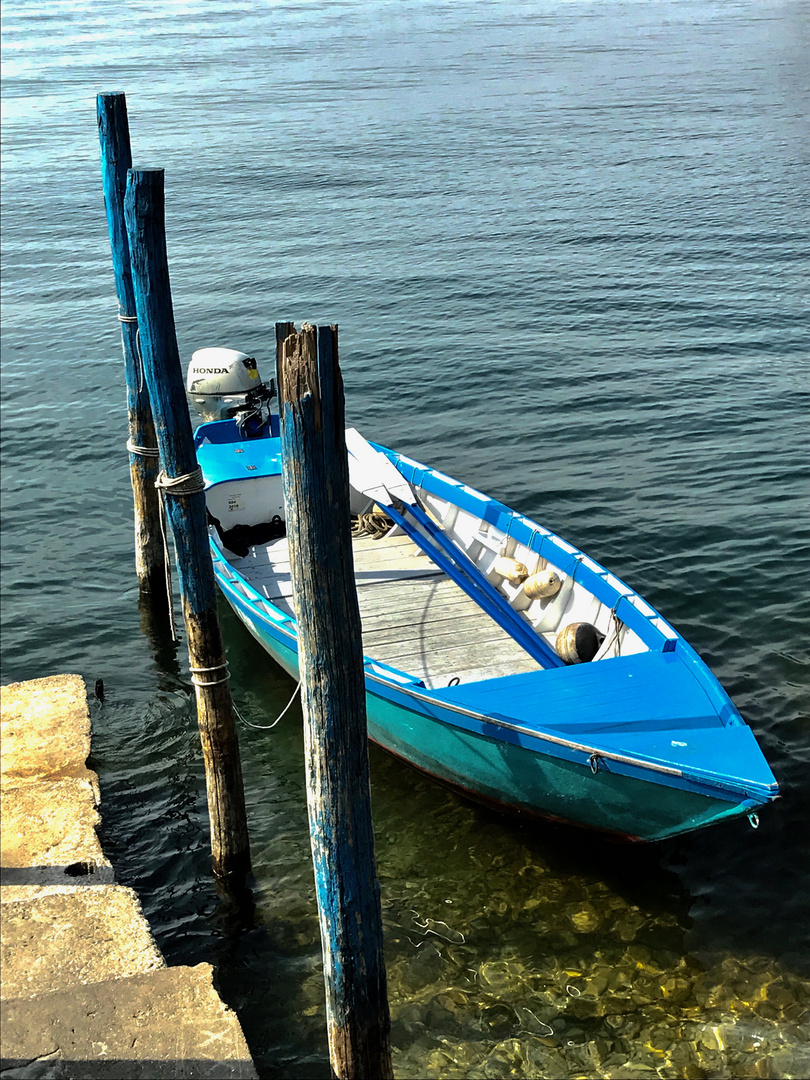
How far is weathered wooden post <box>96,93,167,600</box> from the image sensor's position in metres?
9.52

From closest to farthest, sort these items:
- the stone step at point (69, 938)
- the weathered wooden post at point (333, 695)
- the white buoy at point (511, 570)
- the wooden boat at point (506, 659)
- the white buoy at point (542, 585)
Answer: the weathered wooden post at point (333, 695)
the stone step at point (69, 938)
the wooden boat at point (506, 659)
the white buoy at point (542, 585)
the white buoy at point (511, 570)

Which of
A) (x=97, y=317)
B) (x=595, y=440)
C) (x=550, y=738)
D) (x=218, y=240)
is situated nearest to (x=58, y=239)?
(x=218, y=240)

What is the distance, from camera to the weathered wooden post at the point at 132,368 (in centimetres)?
952

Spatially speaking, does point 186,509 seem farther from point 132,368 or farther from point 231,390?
point 231,390

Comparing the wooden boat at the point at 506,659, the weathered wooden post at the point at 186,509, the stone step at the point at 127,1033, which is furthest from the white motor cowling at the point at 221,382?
the stone step at the point at 127,1033

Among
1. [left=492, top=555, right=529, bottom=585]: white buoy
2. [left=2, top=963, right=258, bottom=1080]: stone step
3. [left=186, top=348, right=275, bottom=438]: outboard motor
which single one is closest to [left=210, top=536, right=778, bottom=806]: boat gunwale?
[left=492, top=555, right=529, bottom=585]: white buoy

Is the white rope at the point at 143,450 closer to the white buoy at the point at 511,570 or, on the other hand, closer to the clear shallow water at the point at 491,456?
the clear shallow water at the point at 491,456

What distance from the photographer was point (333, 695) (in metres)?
5.16

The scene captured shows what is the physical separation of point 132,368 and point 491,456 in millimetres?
6815

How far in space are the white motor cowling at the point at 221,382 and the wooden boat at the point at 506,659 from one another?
40.3 inches

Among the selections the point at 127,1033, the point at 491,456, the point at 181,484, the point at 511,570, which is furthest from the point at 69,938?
the point at 491,456

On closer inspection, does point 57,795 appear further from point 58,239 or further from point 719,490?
point 58,239

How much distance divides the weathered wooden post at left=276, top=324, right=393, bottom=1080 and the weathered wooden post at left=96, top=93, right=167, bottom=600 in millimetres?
5715

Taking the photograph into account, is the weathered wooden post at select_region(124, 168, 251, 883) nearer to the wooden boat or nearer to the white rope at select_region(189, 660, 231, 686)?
the white rope at select_region(189, 660, 231, 686)
